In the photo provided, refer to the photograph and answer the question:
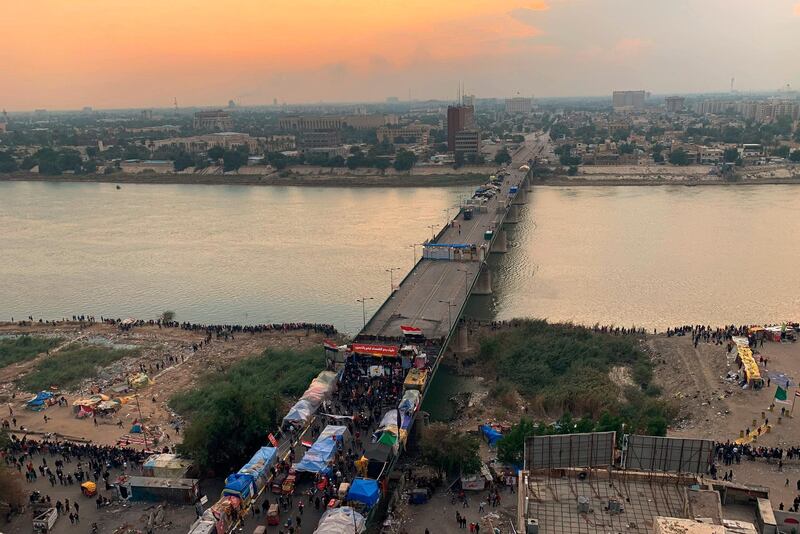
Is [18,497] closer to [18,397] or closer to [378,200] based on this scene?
[18,397]

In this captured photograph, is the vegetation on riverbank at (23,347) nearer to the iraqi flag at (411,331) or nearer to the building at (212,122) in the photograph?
the iraqi flag at (411,331)

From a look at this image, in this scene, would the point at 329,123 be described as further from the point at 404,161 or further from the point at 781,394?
the point at 781,394

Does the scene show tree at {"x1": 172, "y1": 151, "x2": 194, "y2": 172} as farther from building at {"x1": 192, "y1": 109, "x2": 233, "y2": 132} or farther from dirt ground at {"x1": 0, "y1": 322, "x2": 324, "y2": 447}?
building at {"x1": 192, "y1": 109, "x2": 233, "y2": 132}

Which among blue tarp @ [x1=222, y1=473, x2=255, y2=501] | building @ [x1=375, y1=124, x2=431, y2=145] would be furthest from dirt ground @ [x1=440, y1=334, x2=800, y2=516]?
building @ [x1=375, y1=124, x2=431, y2=145]

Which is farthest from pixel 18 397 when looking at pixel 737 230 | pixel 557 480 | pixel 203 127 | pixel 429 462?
pixel 203 127

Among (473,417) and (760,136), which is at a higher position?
(760,136)

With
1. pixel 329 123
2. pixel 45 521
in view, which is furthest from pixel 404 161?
pixel 329 123
